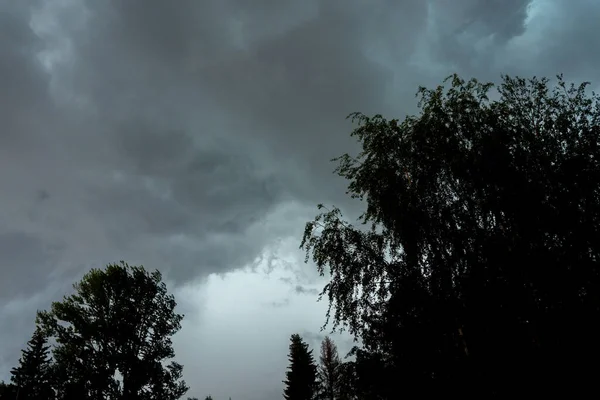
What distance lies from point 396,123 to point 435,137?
198 cm

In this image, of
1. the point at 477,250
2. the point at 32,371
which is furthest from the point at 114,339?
the point at 477,250

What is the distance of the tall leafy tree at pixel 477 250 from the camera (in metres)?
13.1

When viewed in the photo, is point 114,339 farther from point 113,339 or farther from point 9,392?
point 9,392

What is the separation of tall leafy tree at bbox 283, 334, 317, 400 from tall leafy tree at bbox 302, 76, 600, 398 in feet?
88.1

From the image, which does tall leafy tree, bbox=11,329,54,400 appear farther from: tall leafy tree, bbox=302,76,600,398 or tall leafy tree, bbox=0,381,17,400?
tall leafy tree, bbox=302,76,600,398

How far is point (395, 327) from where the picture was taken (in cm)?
1596

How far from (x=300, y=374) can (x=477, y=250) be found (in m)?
33.4

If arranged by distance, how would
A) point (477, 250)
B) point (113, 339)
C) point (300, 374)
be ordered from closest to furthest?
point (477, 250), point (113, 339), point (300, 374)

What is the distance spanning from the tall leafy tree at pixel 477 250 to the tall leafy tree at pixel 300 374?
26.9 metres

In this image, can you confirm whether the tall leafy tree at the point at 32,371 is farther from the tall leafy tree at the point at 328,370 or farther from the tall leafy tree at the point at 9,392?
the tall leafy tree at the point at 328,370

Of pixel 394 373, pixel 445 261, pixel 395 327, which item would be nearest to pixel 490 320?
pixel 445 261

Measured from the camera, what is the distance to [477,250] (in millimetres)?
14336

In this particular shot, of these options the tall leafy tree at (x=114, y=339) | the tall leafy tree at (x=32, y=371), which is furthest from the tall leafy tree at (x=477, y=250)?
the tall leafy tree at (x=32, y=371)

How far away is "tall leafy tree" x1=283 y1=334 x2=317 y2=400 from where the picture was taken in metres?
40.3
